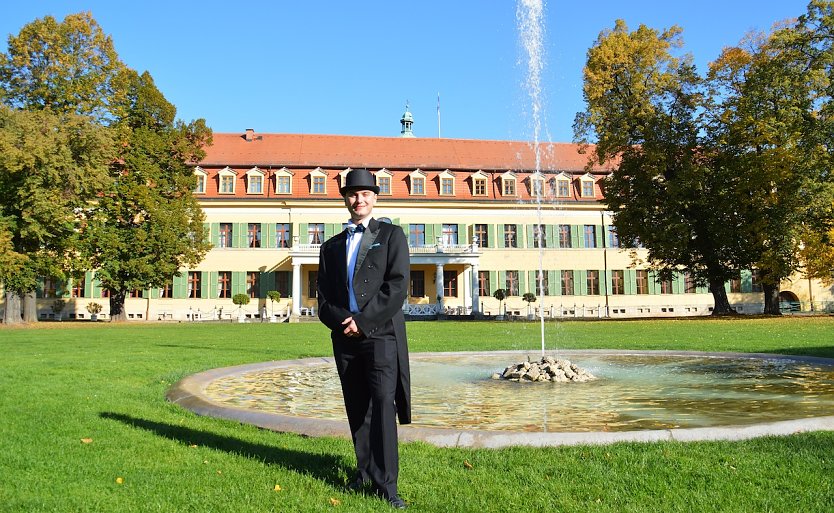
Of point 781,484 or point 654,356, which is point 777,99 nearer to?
point 654,356

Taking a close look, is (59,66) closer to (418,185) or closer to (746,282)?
(418,185)

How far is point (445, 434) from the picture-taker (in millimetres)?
4836

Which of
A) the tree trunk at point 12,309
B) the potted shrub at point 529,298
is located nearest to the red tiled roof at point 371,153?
the potted shrub at point 529,298

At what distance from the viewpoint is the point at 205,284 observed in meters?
40.9

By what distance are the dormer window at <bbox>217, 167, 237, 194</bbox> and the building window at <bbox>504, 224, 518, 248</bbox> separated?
1728 centimetres

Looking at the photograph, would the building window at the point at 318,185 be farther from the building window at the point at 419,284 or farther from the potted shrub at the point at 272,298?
the building window at the point at 419,284

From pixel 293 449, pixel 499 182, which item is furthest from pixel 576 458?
pixel 499 182

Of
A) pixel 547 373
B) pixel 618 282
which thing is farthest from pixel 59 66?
pixel 618 282

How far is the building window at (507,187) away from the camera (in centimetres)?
4425

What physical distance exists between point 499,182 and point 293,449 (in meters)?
40.7

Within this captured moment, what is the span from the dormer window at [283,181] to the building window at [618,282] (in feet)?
69.9

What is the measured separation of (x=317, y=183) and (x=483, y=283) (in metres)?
Result: 12.1

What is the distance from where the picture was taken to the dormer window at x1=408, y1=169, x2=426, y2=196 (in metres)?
43.4

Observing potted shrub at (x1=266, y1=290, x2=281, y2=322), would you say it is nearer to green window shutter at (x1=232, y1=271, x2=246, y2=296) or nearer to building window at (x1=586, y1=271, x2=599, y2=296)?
green window shutter at (x1=232, y1=271, x2=246, y2=296)
